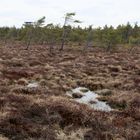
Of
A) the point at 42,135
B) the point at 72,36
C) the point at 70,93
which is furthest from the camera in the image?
the point at 72,36

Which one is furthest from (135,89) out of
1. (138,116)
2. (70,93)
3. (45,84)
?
(138,116)

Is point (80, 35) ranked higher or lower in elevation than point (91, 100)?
higher

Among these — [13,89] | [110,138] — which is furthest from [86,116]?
[13,89]

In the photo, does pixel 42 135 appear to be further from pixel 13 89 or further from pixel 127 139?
pixel 13 89

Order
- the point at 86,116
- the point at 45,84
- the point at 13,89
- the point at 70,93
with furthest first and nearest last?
1. the point at 45,84
2. the point at 70,93
3. the point at 13,89
4. the point at 86,116

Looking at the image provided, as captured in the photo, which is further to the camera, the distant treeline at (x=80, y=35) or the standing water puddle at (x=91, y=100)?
the distant treeline at (x=80, y=35)

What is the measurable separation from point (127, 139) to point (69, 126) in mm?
2128

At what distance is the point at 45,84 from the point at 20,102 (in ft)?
27.2

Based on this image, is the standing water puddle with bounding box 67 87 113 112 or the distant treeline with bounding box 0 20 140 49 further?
the distant treeline with bounding box 0 20 140 49

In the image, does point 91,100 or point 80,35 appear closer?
point 91,100

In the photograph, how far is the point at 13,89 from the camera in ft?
61.1

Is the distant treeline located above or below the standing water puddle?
above

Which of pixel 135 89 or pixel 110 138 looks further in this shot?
pixel 135 89

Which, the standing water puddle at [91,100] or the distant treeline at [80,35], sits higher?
the distant treeline at [80,35]
